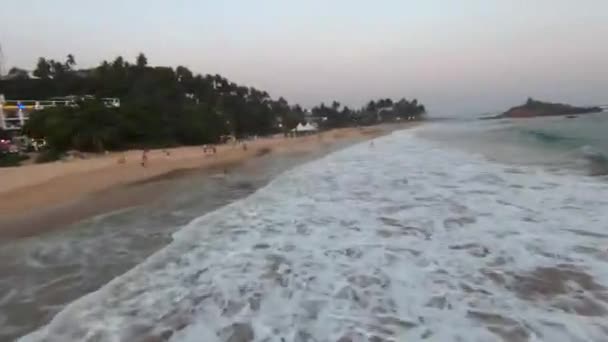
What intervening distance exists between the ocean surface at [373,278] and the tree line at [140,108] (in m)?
27.1

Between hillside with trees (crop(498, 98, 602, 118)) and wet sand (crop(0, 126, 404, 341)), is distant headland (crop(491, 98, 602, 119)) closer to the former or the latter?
hillside with trees (crop(498, 98, 602, 118))

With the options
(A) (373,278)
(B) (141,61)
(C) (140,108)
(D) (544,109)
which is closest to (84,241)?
(A) (373,278)

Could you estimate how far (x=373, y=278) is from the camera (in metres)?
5.04

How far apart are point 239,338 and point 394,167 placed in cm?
1361

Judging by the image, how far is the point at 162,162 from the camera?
24.7 meters

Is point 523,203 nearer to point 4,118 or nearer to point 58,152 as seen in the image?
point 58,152

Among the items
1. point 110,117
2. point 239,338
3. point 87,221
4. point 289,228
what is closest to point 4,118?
point 110,117

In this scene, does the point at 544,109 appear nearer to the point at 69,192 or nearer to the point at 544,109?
the point at 544,109

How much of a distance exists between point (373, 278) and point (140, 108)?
3794cm

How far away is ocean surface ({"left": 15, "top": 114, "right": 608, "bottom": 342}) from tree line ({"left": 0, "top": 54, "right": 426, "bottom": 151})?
89.0ft

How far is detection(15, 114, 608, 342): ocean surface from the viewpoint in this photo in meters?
3.87

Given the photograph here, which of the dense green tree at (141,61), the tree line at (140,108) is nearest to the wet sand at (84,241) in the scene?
the tree line at (140,108)

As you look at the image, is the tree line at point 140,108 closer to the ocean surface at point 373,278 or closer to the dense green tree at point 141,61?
the dense green tree at point 141,61

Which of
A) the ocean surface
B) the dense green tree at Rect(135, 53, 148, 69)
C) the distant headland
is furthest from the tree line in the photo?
the distant headland
